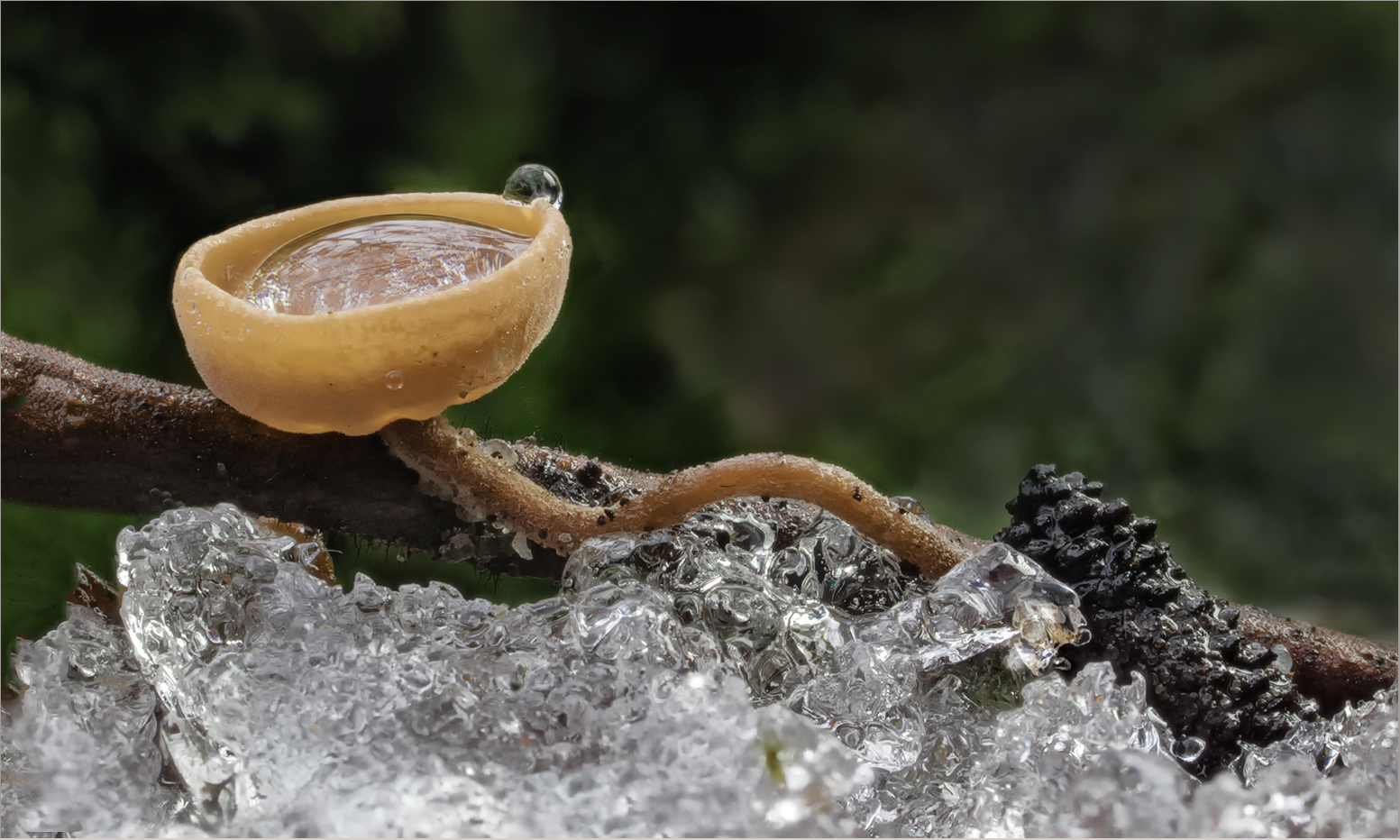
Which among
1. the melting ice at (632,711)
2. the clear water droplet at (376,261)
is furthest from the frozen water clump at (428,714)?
the clear water droplet at (376,261)

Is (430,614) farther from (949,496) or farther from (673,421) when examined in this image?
(949,496)

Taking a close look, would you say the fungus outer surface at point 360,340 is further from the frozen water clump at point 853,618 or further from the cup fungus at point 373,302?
the frozen water clump at point 853,618

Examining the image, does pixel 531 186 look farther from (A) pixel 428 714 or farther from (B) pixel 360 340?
(A) pixel 428 714

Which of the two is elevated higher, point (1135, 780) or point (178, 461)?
point (1135, 780)

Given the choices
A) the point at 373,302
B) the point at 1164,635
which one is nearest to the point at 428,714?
the point at 373,302

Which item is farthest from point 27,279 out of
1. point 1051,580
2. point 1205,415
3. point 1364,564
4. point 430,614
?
point 1364,564

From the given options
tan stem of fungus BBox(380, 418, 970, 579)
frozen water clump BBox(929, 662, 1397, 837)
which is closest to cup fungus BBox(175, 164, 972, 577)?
tan stem of fungus BBox(380, 418, 970, 579)
